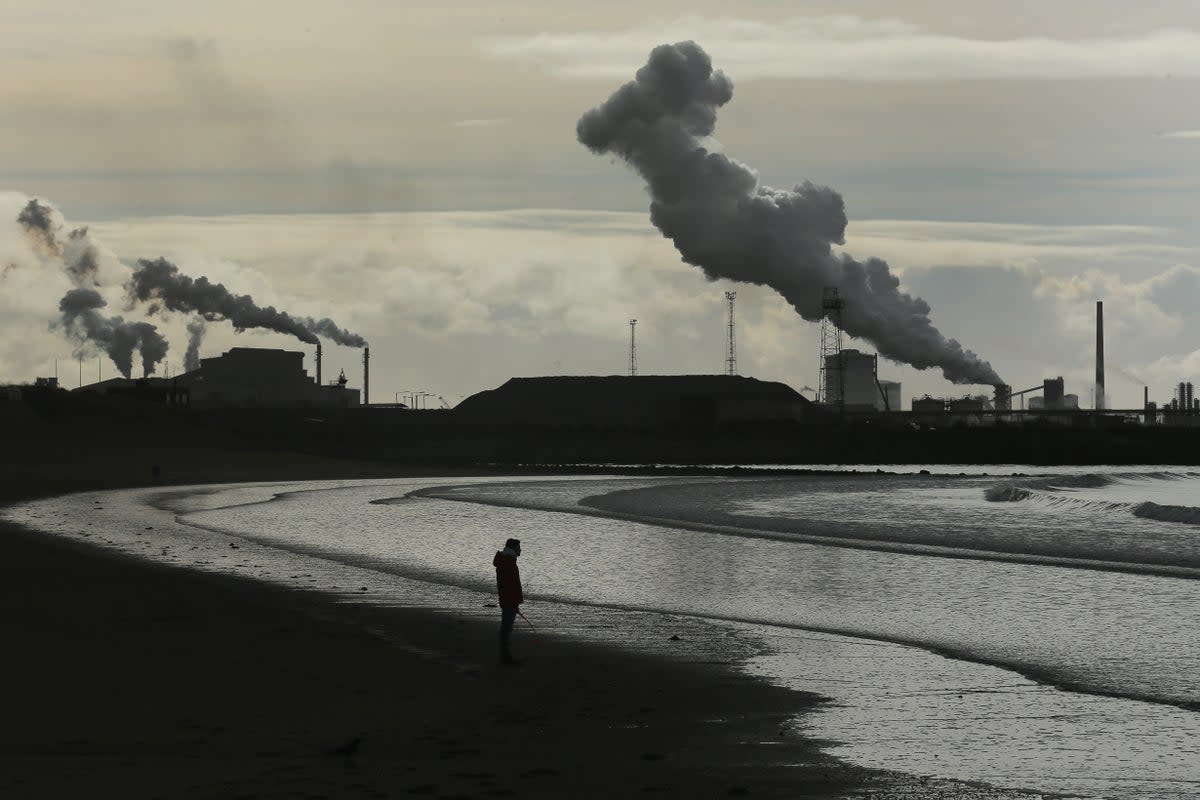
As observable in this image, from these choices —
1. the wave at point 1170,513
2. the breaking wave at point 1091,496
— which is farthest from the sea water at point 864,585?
the breaking wave at point 1091,496

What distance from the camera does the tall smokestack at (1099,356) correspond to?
195 meters

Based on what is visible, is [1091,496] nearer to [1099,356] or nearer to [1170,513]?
[1170,513]

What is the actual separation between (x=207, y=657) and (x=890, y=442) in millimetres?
150587

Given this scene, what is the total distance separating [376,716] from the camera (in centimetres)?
1775

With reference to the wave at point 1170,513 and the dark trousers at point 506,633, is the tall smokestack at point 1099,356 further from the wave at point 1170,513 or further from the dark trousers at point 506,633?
the dark trousers at point 506,633

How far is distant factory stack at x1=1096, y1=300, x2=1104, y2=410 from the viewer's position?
639ft

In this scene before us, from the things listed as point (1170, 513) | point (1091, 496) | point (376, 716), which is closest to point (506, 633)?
point (376, 716)

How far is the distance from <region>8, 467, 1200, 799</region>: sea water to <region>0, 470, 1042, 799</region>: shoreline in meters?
1.32

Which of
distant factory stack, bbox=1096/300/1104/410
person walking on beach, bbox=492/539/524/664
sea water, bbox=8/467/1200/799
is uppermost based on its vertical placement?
distant factory stack, bbox=1096/300/1104/410

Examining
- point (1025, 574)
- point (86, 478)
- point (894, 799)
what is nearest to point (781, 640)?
point (894, 799)

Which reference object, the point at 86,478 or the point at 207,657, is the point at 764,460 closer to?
the point at 86,478

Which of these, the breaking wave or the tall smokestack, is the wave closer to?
the breaking wave

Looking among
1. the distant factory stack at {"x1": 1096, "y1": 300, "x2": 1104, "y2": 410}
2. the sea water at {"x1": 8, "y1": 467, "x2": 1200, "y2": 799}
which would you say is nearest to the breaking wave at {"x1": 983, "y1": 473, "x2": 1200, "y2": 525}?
the sea water at {"x1": 8, "y1": 467, "x2": 1200, "y2": 799}

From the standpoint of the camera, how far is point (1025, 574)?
3822 cm
